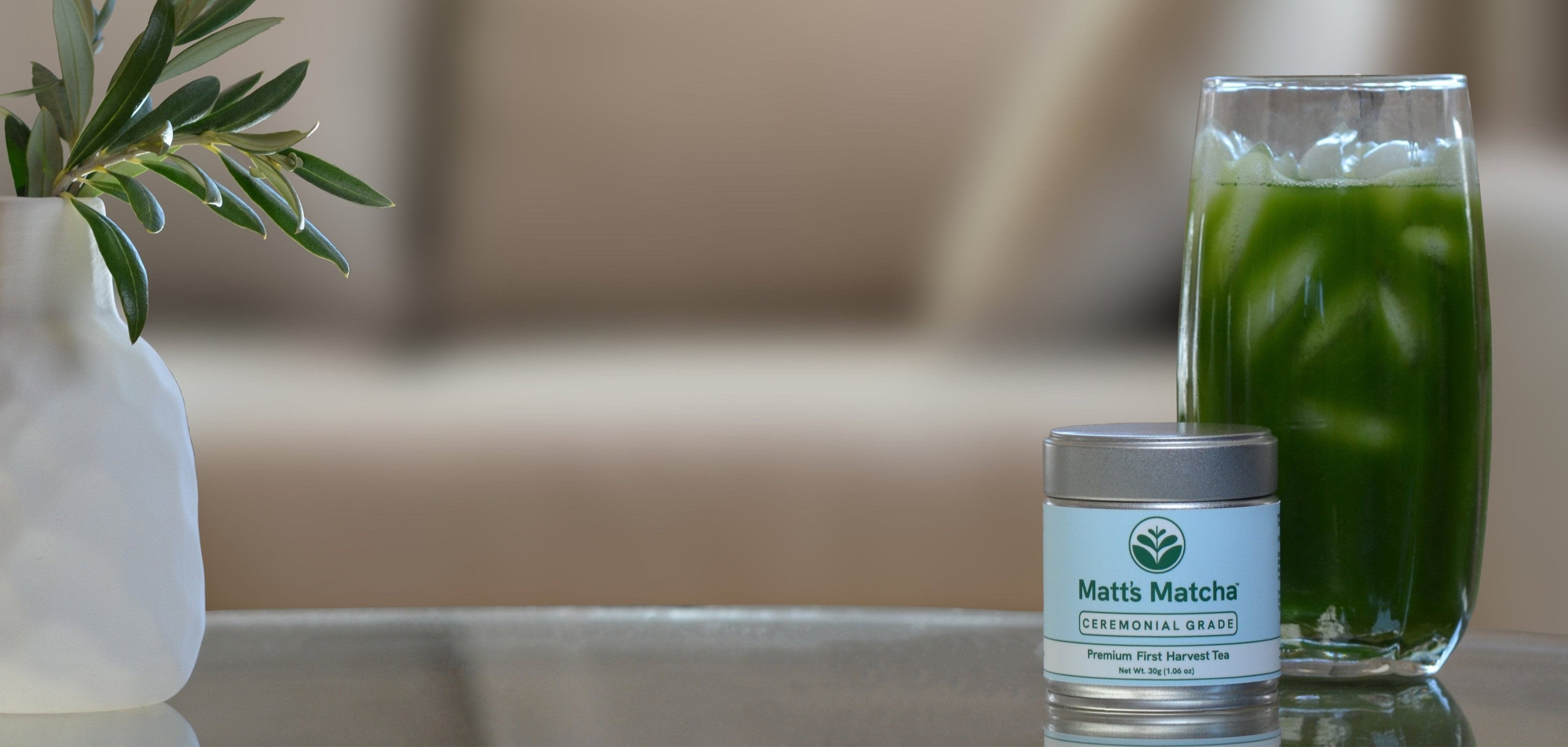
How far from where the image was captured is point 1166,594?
0.43m

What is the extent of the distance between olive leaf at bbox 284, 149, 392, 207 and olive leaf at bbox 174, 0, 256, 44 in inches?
2.0

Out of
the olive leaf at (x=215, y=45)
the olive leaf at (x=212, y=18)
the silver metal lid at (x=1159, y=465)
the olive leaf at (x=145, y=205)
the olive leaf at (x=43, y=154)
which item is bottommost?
the silver metal lid at (x=1159, y=465)

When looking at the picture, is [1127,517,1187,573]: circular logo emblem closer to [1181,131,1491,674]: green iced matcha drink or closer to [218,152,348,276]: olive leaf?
[1181,131,1491,674]: green iced matcha drink

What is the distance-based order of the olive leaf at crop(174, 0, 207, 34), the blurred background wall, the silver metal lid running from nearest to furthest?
the silver metal lid → the olive leaf at crop(174, 0, 207, 34) → the blurred background wall

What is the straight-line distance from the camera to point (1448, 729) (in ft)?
1.55

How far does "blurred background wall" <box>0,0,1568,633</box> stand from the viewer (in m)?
1.42

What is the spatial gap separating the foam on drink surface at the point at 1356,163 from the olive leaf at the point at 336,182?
0.94 ft

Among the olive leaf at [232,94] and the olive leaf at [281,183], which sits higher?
the olive leaf at [232,94]

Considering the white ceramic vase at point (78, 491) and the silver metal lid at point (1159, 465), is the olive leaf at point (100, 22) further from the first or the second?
the silver metal lid at point (1159, 465)

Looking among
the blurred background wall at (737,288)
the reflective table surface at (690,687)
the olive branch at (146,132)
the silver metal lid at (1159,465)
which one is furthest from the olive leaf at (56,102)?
the blurred background wall at (737,288)

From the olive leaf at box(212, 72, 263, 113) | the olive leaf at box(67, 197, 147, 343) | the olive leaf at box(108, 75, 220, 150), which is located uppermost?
the olive leaf at box(212, 72, 263, 113)

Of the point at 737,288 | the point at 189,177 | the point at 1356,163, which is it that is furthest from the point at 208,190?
the point at 737,288

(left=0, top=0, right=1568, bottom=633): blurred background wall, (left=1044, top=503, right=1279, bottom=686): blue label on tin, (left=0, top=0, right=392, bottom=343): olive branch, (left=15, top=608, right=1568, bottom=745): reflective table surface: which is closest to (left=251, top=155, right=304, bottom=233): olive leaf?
(left=0, top=0, right=392, bottom=343): olive branch

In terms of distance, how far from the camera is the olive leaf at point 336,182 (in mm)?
536
